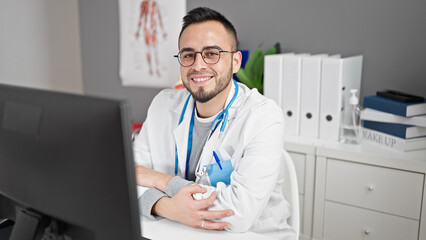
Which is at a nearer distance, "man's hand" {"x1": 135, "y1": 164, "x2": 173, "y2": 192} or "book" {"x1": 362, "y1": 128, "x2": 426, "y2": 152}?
"man's hand" {"x1": 135, "y1": 164, "x2": 173, "y2": 192}

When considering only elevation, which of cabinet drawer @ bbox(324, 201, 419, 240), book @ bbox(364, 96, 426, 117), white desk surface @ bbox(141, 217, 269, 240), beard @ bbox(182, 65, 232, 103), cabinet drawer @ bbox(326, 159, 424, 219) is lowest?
cabinet drawer @ bbox(324, 201, 419, 240)

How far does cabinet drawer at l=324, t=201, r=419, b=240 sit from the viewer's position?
1.81m

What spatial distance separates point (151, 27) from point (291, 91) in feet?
4.60

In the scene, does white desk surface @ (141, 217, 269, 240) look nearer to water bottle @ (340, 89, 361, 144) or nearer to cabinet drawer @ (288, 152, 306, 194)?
cabinet drawer @ (288, 152, 306, 194)

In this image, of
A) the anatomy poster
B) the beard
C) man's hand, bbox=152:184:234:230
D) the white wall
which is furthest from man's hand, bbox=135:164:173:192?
the white wall

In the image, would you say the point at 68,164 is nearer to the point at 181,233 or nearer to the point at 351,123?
the point at 181,233

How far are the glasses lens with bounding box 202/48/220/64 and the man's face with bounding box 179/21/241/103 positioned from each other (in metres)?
0.01

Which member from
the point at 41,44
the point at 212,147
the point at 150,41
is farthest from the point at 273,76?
the point at 41,44

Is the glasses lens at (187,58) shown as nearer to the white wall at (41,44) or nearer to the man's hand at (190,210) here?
the man's hand at (190,210)

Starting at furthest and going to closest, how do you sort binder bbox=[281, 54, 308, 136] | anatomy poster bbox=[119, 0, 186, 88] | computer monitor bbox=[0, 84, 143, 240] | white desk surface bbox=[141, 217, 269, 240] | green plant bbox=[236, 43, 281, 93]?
anatomy poster bbox=[119, 0, 186, 88], green plant bbox=[236, 43, 281, 93], binder bbox=[281, 54, 308, 136], white desk surface bbox=[141, 217, 269, 240], computer monitor bbox=[0, 84, 143, 240]

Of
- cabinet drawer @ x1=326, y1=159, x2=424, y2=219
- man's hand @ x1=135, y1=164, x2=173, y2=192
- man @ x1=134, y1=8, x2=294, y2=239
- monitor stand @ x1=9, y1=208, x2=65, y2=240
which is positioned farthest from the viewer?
cabinet drawer @ x1=326, y1=159, x2=424, y2=219

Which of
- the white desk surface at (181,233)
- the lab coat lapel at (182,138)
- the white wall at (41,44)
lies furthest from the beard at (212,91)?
the white wall at (41,44)

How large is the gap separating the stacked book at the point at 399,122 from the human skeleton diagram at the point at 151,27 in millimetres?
1675

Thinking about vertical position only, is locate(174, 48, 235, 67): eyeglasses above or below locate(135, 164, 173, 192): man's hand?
above
